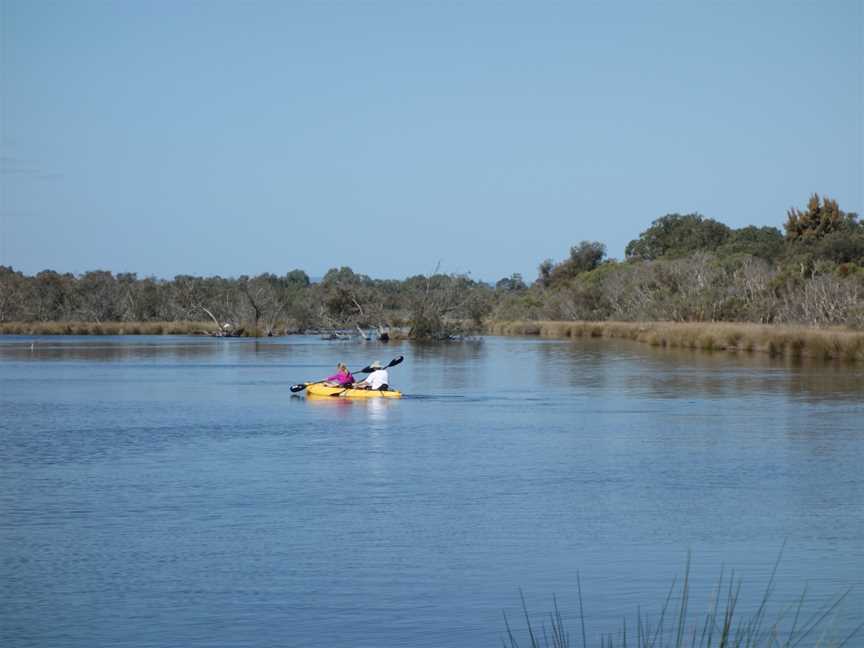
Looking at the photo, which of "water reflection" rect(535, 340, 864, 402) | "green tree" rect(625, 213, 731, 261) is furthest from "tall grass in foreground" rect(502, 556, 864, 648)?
"green tree" rect(625, 213, 731, 261)

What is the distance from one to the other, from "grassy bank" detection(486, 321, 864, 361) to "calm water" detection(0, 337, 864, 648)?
36.5 feet

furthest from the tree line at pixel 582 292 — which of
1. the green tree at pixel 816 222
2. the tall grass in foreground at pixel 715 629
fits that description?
the tall grass in foreground at pixel 715 629

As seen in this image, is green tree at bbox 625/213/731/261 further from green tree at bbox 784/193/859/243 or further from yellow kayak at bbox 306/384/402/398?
yellow kayak at bbox 306/384/402/398

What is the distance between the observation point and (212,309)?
306ft

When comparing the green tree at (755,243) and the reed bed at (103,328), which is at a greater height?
the green tree at (755,243)

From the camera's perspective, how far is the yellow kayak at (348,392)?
3187 cm

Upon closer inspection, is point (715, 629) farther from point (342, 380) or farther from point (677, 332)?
point (677, 332)

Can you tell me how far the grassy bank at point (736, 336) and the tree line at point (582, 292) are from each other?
188 centimetres

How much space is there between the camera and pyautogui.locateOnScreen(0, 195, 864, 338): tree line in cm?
6119

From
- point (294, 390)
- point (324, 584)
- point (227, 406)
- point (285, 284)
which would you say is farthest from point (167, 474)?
point (285, 284)

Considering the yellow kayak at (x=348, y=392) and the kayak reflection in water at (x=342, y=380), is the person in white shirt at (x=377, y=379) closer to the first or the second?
the yellow kayak at (x=348, y=392)

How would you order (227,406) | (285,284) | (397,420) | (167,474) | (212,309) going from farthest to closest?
(285,284) < (212,309) < (227,406) < (397,420) < (167,474)

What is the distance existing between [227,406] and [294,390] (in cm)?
271

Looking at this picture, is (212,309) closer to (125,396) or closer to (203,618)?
(125,396)
